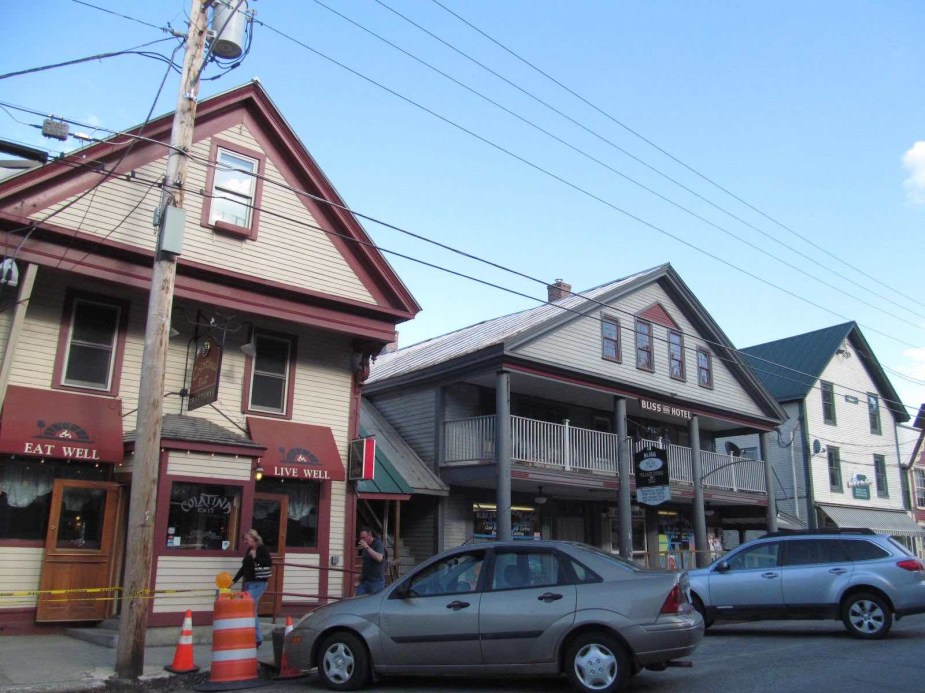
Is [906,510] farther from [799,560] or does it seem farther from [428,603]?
[428,603]

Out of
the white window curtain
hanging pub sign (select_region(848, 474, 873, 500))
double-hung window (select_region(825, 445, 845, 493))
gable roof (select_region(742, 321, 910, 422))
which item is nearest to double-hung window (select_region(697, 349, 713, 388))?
gable roof (select_region(742, 321, 910, 422))

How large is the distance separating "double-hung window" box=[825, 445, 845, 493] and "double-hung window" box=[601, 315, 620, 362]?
14.2m

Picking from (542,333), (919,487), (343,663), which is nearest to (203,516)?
(343,663)

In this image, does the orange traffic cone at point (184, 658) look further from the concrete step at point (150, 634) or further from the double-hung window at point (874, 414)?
the double-hung window at point (874, 414)

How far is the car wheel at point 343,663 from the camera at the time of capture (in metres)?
8.37

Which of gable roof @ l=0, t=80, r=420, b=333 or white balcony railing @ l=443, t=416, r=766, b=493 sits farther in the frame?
white balcony railing @ l=443, t=416, r=766, b=493

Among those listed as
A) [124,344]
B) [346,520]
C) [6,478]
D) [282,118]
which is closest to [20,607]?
[6,478]

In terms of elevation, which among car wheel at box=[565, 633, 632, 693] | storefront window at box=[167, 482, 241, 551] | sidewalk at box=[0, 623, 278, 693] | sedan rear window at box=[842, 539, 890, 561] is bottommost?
sidewalk at box=[0, 623, 278, 693]

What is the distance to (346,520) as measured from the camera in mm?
15805

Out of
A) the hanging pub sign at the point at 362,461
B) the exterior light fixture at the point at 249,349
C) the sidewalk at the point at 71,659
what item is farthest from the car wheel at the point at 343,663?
the hanging pub sign at the point at 362,461

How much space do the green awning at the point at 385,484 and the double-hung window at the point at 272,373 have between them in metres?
2.49

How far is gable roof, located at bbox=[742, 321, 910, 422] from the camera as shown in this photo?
107 feet

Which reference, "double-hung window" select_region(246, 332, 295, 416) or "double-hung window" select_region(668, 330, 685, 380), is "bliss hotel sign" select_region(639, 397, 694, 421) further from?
"double-hung window" select_region(246, 332, 295, 416)

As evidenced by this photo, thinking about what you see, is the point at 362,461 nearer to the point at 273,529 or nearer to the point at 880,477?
the point at 273,529
